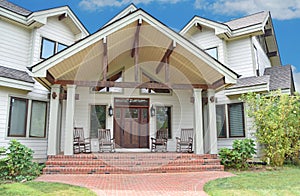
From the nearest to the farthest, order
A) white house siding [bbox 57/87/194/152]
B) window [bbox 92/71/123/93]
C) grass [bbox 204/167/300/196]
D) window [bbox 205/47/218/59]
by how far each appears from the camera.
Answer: grass [bbox 204/167/300/196], white house siding [bbox 57/87/194/152], window [bbox 92/71/123/93], window [bbox 205/47/218/59]

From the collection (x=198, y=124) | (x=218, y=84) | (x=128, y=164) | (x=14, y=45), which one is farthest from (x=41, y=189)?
(x=14, y=45)

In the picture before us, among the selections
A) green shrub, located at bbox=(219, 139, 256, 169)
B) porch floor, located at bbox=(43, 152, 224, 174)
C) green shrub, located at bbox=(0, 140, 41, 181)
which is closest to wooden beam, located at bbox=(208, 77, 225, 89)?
green shrub, located at bbox=(219, 139, 256, 169)

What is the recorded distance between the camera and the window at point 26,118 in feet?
28.4

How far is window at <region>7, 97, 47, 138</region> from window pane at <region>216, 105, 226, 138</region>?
670cm

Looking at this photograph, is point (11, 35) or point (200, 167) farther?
point (11, 35)

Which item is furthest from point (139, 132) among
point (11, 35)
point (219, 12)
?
point (219, 12)

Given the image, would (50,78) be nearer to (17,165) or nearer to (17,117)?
(17,117)

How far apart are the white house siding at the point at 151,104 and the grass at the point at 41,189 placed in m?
4.66

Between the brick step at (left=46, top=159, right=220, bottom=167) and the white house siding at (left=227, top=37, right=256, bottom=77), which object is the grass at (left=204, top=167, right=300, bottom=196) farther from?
the white house siding at (left=227, top=37, right=256, bottom=77)

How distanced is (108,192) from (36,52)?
681cm

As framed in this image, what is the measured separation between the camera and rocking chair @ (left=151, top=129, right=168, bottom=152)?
10.0 meters

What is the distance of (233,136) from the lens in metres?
9.98

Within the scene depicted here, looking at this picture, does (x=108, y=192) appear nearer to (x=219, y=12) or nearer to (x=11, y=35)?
(x=11, y=35)

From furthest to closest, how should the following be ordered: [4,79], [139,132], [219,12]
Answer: [219,12] → [139,132] → [4,79]
